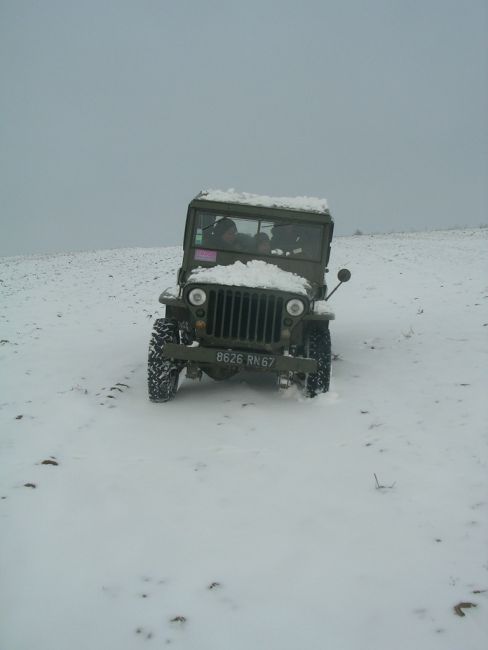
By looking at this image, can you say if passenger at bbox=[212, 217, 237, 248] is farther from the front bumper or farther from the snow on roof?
the front bumper

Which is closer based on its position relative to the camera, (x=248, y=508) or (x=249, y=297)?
(x=248, y=508)

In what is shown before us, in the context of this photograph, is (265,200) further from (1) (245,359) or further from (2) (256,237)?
(1) (245,359)

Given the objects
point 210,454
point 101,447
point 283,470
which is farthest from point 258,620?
point 101,447

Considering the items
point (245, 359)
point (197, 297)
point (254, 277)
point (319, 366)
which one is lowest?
point (319, 366)

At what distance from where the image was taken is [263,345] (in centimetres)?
505

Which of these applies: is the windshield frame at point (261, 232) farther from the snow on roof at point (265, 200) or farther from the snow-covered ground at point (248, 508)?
the snow-covered ground at point (248, 508)

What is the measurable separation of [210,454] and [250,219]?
307 centimetres

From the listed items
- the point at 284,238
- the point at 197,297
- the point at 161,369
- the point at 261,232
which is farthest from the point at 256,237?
the point at 161,369

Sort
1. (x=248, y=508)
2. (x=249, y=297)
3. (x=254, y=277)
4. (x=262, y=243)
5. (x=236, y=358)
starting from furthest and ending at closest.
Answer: (x=262, y=243) < (x=254, y=277) < (x=249, y=297) < (x=236, y=358) < (x=248, y=508)

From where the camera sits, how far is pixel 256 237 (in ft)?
19.9

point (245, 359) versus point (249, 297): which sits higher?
point (249, 297)

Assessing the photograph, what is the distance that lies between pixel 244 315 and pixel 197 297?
50cm

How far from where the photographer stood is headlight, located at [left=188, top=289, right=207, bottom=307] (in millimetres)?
5047

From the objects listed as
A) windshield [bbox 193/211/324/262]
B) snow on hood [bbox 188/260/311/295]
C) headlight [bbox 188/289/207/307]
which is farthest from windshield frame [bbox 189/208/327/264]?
headlight [bbox 188/289/207/307]
